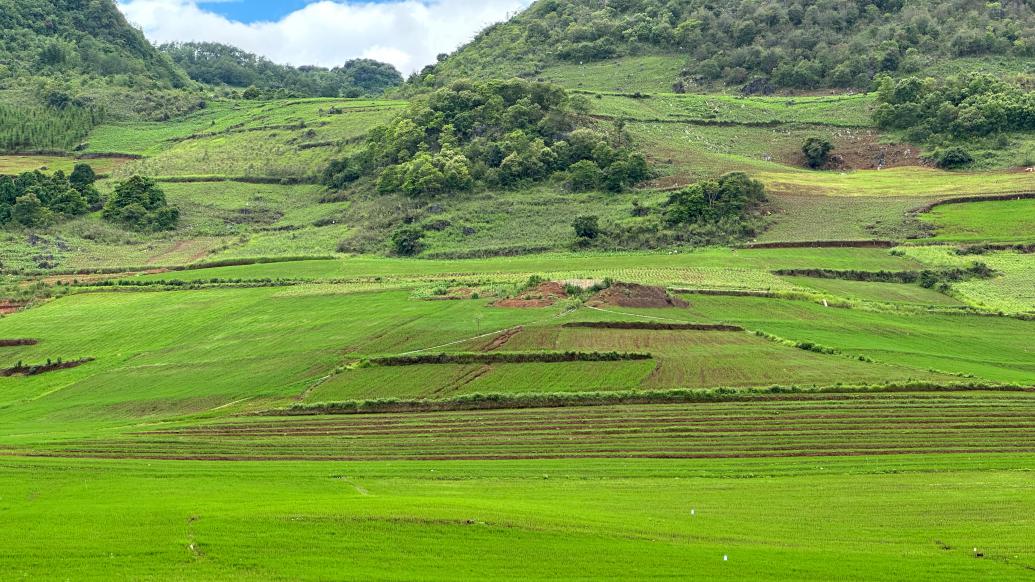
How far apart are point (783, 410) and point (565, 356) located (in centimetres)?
1738

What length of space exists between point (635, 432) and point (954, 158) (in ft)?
358

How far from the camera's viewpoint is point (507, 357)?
71.9 metres

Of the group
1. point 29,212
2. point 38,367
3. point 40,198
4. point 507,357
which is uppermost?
point 40,198

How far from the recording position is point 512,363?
71.3m

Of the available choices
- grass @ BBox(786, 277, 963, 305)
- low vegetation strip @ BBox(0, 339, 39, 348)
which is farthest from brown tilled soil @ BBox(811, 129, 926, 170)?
low vegetation strip @ BBox(0, 339, 39, 348)

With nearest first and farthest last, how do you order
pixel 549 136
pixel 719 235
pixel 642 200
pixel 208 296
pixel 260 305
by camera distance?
pixel 260 305
pixel 208 296
pixel 719 235
pixel 642 200
pixel 549 136

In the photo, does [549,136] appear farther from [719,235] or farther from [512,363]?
[512,363]

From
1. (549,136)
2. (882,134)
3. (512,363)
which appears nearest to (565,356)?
Result: (512,363)

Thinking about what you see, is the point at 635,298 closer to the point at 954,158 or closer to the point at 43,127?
the point at 954,158

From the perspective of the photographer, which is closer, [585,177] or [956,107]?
[585,177]

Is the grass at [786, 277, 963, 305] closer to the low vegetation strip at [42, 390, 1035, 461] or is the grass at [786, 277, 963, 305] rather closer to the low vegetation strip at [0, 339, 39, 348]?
the low vegetation strip at [42, 390, 1035, 461]

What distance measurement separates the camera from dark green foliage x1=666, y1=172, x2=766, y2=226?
408ft

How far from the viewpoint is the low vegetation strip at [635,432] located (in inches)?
2052

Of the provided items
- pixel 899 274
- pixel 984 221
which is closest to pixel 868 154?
pixel 984 221
